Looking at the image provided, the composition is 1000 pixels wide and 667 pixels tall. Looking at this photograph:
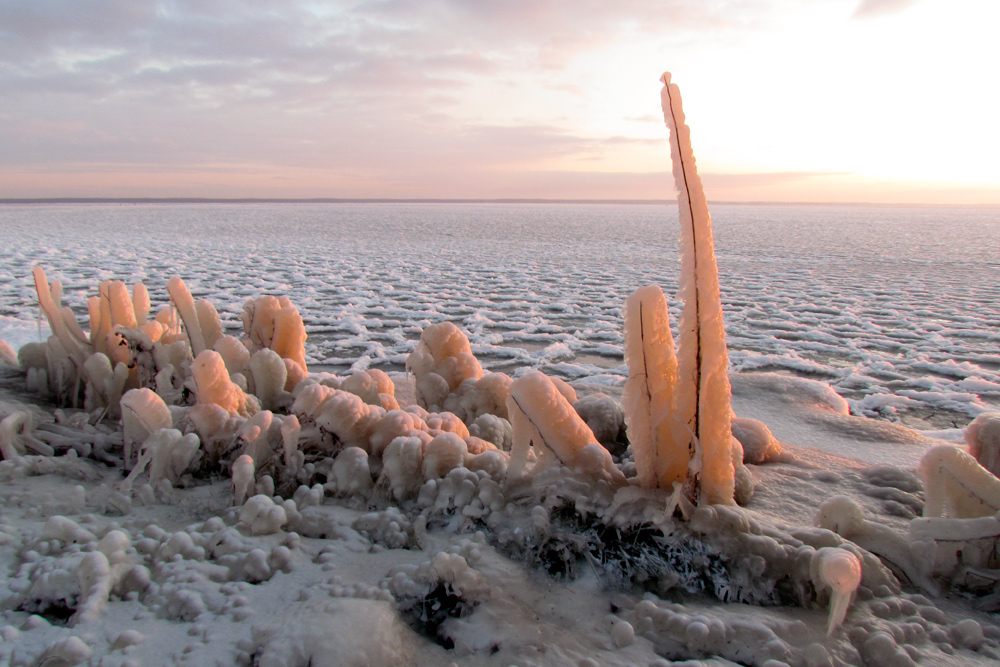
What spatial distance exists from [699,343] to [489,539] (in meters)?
0.70

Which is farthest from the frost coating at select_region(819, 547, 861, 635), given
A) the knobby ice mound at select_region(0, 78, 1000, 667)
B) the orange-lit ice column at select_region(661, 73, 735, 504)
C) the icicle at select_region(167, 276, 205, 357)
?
the icicle at select_region(167, 276, 205, 357)

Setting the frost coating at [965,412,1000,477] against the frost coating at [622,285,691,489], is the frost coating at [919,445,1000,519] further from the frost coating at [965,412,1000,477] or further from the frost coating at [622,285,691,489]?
the frost coating at [622,285,691,489]

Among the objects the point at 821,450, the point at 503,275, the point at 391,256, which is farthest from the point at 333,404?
the point at 391,256

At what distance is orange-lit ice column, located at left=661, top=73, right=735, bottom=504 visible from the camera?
1.28 metres

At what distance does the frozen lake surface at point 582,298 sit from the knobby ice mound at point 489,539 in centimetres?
200

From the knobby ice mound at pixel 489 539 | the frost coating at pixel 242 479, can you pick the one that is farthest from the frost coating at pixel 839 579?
the frost coating at pixel 242 479

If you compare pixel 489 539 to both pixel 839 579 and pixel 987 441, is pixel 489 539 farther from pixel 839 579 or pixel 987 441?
pixel 987 441

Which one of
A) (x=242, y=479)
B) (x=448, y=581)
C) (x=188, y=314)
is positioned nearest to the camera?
(x=448, y=581)

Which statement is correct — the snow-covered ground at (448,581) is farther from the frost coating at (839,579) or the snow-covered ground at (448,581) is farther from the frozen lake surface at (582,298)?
the frozen lake surface at (582,298)

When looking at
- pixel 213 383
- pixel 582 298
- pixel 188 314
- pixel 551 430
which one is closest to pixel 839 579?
pixel 551 430

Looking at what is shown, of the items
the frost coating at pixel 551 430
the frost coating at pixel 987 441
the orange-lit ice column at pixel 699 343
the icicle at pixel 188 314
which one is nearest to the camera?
the orange-lit ice column at pixel 699 343

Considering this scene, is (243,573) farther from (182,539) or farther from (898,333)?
(898,333)

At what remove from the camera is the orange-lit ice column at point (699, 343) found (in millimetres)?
1277

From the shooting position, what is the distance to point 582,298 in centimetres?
694
